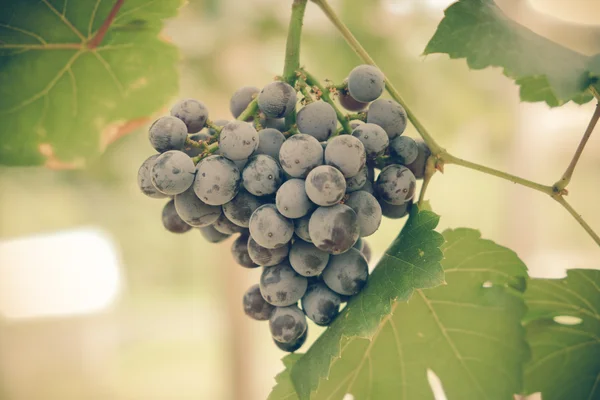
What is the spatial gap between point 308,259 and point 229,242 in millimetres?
2335

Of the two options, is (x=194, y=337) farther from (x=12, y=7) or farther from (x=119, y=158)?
(x=12, y=7)

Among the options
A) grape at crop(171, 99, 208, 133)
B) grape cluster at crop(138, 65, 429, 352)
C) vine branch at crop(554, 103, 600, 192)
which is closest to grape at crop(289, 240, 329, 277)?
grape cluster at crop(138, 65, 429, 352)

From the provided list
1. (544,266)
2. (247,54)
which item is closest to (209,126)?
(247,54)

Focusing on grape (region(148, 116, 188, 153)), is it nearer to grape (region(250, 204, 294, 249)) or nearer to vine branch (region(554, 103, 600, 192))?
grape (region(250, 204, 294, 249))

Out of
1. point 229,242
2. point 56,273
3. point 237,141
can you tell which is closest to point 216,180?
point 237,141

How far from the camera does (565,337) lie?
0.79 m

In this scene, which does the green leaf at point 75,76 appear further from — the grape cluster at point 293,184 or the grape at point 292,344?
the grape at point 292,344

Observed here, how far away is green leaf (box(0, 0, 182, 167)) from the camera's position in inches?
29.7

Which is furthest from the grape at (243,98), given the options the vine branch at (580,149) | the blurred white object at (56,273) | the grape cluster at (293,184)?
the blurred white object at (56,273)

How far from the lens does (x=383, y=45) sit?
2551 mm

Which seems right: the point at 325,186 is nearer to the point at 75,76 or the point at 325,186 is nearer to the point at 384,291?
the point at 384,291

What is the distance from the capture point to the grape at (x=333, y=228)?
20.1 inches

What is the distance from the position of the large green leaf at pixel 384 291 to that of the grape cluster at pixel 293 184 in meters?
0.03

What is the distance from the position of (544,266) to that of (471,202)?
1425 mm
